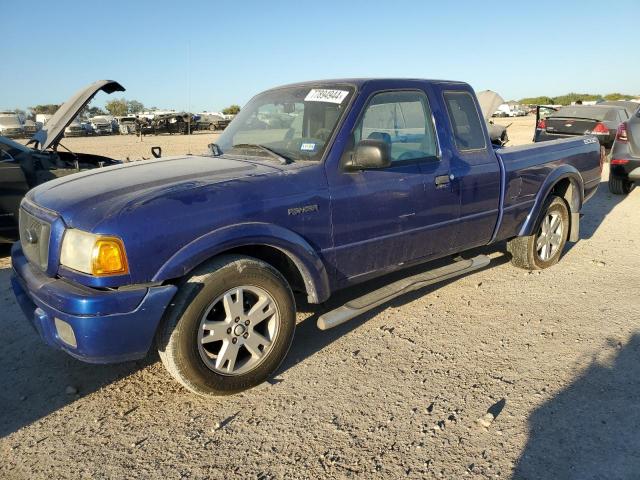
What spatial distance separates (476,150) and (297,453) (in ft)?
9.83

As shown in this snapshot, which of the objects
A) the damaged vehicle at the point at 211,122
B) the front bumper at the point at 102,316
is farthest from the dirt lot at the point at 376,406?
the damaged vehicle at the point at 211,122

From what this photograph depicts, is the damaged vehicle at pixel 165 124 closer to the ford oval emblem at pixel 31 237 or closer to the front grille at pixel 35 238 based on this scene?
the front grille at pixel 35 238

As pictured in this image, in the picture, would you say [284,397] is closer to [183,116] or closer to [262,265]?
[262,265]

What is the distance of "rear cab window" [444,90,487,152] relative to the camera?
14.0 feet

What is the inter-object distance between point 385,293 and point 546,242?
2.59 meters

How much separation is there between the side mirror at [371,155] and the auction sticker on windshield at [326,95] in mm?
502

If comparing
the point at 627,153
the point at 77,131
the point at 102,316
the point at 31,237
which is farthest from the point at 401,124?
the point at 77,131

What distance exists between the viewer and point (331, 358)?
Answer: 11.7 feet

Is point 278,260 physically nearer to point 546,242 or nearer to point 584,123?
point 546,242

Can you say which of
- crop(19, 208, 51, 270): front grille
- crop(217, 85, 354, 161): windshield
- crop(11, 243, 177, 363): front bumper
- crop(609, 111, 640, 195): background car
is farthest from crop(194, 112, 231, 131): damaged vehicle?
crop(11, 243, 177, 363): front bumper

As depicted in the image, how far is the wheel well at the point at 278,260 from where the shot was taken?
3.19 metres

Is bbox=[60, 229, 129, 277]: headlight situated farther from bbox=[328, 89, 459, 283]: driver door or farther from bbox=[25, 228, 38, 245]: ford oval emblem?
bbox=[328, 89, 459, 283]: driver door

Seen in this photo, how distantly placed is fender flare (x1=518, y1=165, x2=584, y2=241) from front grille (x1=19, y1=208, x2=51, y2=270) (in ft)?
13.6

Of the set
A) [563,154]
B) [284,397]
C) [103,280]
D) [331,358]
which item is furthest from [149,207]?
[563,154]
